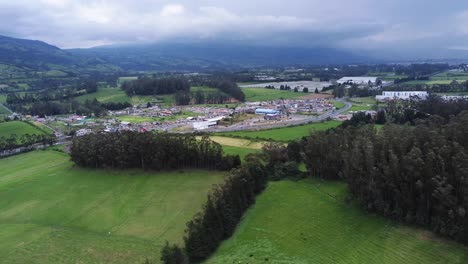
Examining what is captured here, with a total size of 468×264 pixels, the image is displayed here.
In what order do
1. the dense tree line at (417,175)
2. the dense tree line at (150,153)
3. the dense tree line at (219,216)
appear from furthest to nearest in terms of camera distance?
the dense tree line at (150,153), the dense tree line at (219,216), the dense tree line at (417,175)

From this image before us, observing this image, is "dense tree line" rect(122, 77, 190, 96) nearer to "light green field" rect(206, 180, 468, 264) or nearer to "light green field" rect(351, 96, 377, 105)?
"light green field" rect(351, 96, 377, 105)

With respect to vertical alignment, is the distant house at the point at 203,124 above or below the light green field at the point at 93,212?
above

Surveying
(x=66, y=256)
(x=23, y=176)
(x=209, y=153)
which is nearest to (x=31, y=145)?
(x=23, y=176)

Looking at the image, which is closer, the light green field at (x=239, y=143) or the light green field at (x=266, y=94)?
the light green field at (x=239, y=143)

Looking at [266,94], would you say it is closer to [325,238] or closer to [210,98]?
[210,98]

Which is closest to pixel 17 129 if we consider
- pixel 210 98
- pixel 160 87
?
pixel 210 98

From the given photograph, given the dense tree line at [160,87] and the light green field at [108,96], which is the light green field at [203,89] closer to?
the dense tree line at [160,87]

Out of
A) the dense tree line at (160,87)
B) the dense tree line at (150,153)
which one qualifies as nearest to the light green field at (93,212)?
the dense tree line at (150,153)
